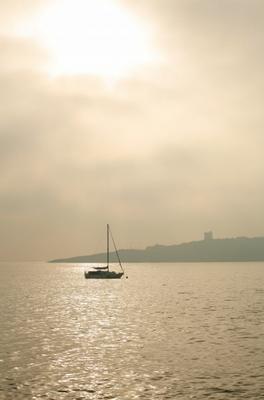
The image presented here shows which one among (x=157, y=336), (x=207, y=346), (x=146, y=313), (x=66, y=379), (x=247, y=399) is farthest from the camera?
(x=146, y=313)

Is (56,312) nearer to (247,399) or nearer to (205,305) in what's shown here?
(205,305)

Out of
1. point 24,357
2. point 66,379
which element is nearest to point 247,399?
point 66,379

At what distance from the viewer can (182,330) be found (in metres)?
65.1

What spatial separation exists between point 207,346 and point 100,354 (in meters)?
11.6

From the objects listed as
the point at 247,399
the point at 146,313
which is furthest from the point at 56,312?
the point at 247,399

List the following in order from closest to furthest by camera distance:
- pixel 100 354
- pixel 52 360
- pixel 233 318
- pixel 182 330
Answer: pixel 52 360
pixel 100 354
pixel 182 330
pixel 233 318

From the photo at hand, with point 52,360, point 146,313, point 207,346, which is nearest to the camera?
point 52,360

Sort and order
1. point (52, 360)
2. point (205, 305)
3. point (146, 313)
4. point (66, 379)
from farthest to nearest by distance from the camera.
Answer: point (205, 305), point (146, 313), point (52, 360), point (66, 379)

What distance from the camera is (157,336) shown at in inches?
2349

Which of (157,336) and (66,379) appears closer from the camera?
(66,379)

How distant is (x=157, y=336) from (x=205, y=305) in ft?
146

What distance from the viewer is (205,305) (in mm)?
102125

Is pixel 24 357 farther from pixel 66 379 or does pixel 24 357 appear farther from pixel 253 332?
pixel 253 332

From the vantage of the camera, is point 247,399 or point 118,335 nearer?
point 247,399
